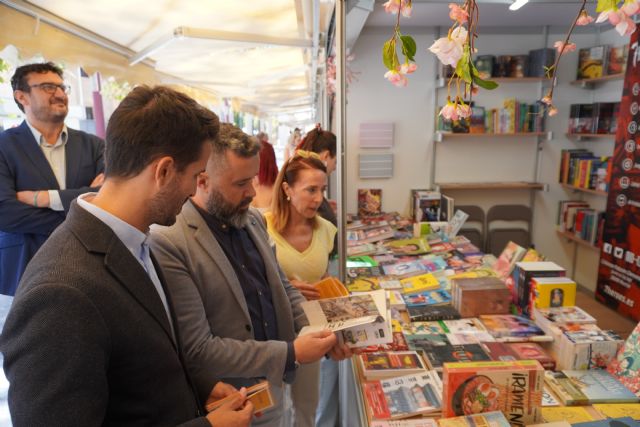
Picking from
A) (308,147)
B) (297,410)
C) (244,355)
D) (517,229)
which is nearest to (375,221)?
(308,147)

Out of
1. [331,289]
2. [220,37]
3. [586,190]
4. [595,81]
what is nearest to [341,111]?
[331,289]

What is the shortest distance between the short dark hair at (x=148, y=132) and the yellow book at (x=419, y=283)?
1813 millimetres

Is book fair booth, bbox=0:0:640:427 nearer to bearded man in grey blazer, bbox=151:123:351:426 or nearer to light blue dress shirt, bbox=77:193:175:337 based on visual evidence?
bearded man in grey blazer, bbox=151:123:351:426

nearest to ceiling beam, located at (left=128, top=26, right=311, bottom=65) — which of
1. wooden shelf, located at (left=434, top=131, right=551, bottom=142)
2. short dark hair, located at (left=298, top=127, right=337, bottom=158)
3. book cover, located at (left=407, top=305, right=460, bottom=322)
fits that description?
short dark hair, located at (left=298, top=127, right=337, bottom=158)

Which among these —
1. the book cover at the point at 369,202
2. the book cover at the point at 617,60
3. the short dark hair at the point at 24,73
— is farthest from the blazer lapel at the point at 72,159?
the book cover at the point at 617,60

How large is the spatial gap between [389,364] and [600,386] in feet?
2.49

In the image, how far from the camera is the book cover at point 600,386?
146cm

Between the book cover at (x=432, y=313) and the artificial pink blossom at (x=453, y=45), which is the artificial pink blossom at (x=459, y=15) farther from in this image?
the book cover at (x=432, y=313)

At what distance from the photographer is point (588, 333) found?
168 cm

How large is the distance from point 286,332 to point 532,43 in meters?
4.64

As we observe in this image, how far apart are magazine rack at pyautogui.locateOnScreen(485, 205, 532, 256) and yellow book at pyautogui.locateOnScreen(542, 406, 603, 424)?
153 inches

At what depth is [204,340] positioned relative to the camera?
1.22 m

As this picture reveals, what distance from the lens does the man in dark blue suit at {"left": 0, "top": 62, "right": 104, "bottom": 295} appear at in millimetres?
2041

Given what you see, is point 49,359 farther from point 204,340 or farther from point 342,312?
point 342,312
